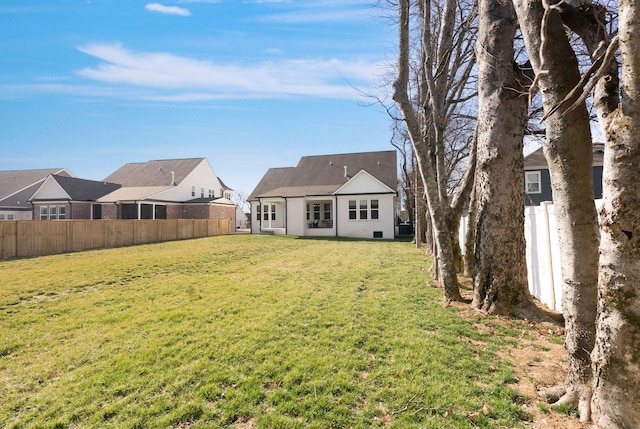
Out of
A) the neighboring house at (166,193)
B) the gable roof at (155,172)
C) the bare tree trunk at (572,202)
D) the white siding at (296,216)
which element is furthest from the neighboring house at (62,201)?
the bare tree trunk at (572,202)

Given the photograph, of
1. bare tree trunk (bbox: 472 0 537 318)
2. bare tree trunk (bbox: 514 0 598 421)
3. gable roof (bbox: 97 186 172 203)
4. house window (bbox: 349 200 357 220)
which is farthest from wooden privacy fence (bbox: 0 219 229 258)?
bare tree trunk (bbox: 514 0 598 421)

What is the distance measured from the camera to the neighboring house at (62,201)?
27203 millimetres

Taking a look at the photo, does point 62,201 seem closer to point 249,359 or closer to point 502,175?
point 249,359

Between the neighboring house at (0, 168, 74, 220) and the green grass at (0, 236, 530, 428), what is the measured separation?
3211cm

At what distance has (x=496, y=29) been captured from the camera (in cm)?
531

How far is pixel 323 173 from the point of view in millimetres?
27016

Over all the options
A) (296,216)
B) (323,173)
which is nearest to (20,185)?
(296,216)

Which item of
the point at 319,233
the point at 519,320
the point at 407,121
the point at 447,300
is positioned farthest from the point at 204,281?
the point at 319,233

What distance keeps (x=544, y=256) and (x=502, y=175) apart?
1.75 m

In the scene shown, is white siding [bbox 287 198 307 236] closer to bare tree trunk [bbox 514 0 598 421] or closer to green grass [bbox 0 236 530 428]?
green grass [bbox 0 236 530 428]

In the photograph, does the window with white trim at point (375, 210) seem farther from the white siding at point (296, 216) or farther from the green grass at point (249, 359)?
the green grass at point (249, 359)

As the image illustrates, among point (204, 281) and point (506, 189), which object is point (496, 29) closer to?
point (506, 189)

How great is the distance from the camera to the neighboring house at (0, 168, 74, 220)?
30.1 m

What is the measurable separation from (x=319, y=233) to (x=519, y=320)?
20.1 m
